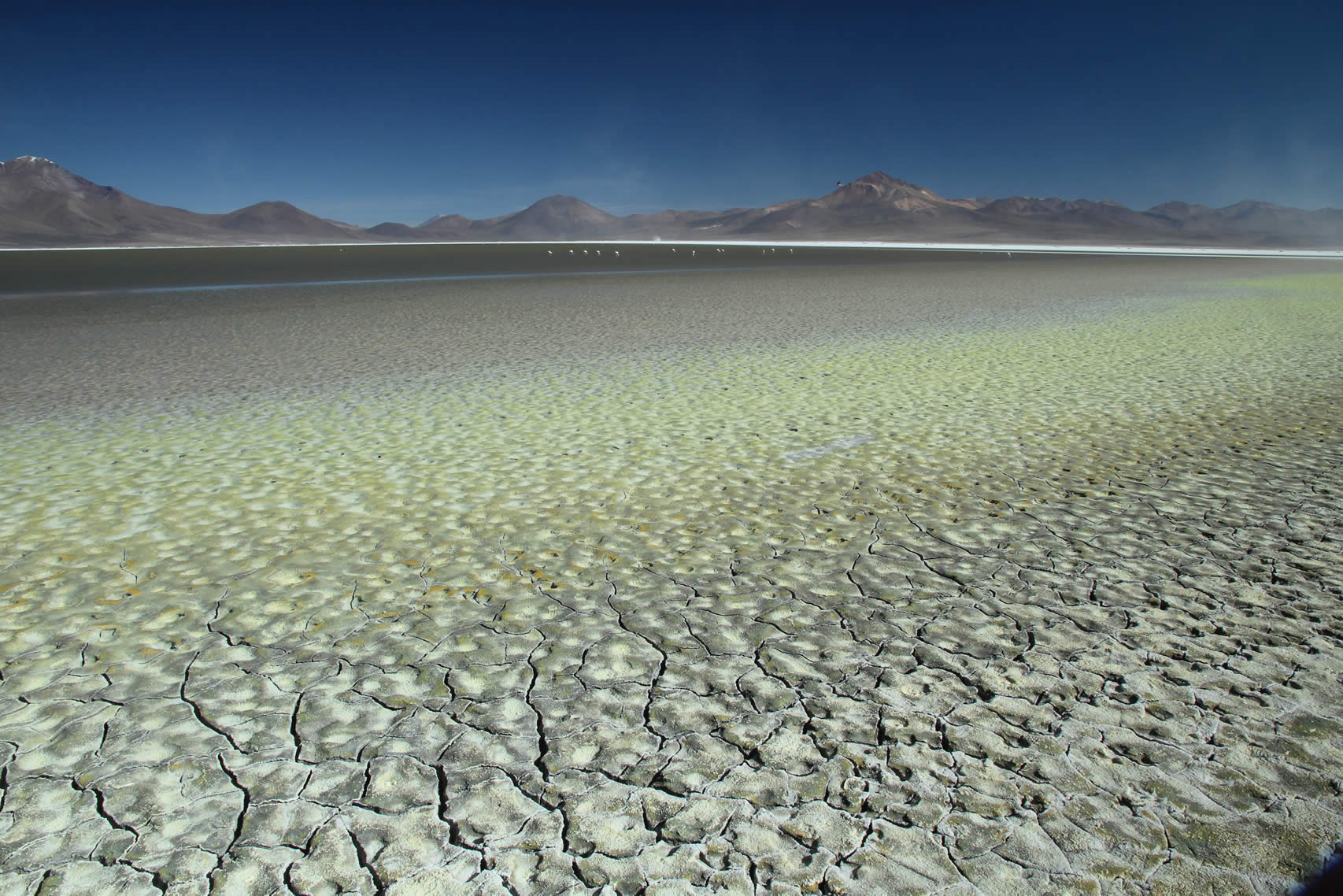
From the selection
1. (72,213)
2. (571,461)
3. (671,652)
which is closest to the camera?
(671,652)

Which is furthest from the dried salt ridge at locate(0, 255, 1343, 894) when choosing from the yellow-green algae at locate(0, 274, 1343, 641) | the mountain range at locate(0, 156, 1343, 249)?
the mountain range at locate(0, 156, 1343, 249)

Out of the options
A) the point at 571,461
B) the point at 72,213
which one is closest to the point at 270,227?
the point at 72,213

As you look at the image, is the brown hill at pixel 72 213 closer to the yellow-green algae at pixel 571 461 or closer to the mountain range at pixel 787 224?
the mountain range at pixel 787 224

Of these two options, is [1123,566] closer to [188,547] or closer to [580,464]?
[580,464]

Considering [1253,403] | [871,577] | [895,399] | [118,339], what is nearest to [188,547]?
[871,577]

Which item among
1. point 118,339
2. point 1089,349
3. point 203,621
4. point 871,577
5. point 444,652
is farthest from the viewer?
point 118,339

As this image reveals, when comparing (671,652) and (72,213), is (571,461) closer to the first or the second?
(671,652)

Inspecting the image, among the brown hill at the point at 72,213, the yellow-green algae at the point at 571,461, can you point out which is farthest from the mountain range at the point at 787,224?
the yellow-green algae at the point at 571,461

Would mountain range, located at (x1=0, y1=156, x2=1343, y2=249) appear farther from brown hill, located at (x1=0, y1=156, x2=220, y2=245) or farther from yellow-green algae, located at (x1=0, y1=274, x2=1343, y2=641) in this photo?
yellow-green algae, located at (x1=0, y1=274, x2=1343, y2=641)
